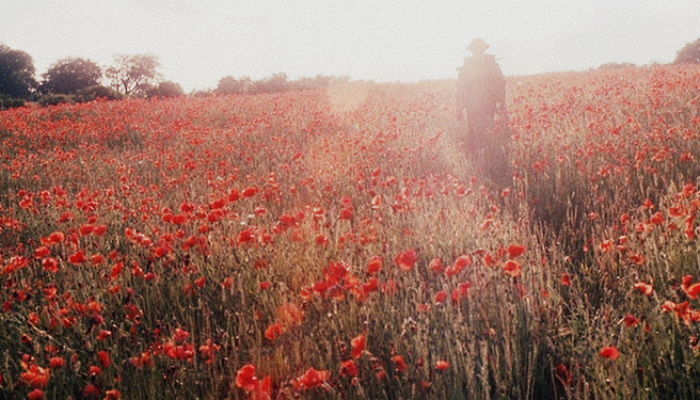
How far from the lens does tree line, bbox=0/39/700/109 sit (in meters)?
27.3

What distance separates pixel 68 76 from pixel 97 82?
A: 2437 mm

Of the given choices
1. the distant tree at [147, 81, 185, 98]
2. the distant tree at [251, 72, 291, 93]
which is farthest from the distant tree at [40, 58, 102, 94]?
the distant tree at [251, 72, 291, 93]

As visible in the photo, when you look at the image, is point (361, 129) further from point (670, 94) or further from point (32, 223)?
point (32, 223)

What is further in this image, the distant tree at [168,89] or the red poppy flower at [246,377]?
the distant tree at [168,89]

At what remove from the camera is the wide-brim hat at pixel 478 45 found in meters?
8.24

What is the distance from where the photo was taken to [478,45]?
827cm

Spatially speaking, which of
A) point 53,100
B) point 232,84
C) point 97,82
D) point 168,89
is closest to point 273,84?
point 232,84

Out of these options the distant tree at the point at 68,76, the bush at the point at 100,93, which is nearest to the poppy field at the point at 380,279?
the bush at the point at 100,93

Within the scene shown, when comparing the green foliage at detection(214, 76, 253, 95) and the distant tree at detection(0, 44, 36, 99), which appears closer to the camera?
the green foliage at detection(214, 76, 253, 95)

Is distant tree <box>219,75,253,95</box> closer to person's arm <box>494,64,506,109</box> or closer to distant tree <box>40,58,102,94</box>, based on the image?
distant tree <box>40,58,102,94</box>

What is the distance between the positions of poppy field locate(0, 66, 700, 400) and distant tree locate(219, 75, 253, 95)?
1051 inches

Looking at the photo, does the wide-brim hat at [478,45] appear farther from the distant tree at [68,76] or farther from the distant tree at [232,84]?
the distant tree at [68,76]

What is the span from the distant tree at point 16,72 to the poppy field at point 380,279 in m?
49.7

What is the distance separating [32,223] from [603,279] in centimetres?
512
